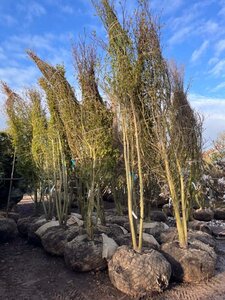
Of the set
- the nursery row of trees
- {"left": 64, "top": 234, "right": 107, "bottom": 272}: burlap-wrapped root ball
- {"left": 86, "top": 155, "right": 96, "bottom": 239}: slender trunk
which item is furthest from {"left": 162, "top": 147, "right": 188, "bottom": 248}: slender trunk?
{"left": 86, "top": 155, "right": 96, "bottom": 239}: slender trunk

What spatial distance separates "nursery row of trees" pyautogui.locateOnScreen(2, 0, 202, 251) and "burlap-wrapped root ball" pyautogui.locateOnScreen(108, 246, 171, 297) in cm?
24

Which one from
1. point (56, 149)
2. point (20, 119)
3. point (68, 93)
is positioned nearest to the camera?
point (68, 93)

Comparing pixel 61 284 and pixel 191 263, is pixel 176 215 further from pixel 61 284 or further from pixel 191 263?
pixel 61 284

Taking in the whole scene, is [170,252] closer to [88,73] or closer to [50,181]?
[88,73]

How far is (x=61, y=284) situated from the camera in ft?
10.9

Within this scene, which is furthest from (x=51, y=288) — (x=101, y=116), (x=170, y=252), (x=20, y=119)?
(x=20, y=119)

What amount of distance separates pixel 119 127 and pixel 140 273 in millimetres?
1867

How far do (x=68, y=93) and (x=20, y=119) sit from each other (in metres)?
2.33

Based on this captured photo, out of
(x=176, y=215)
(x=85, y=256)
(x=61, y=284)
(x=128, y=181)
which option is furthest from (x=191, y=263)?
(x=61, y=284)

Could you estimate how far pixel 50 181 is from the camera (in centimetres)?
595

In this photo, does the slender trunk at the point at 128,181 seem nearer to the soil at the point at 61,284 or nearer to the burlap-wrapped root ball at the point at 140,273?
the burlap-wrapped root ball at the point at 140,273

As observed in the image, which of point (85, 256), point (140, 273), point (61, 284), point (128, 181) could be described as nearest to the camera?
point (140, 273)

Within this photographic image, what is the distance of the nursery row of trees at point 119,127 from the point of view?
3549mm

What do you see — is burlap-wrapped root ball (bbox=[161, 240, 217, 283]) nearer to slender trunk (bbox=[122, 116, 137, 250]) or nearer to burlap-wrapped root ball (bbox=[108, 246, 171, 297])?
burlap-wrapped root ball (bbox=[108, 246, 171, 297])
